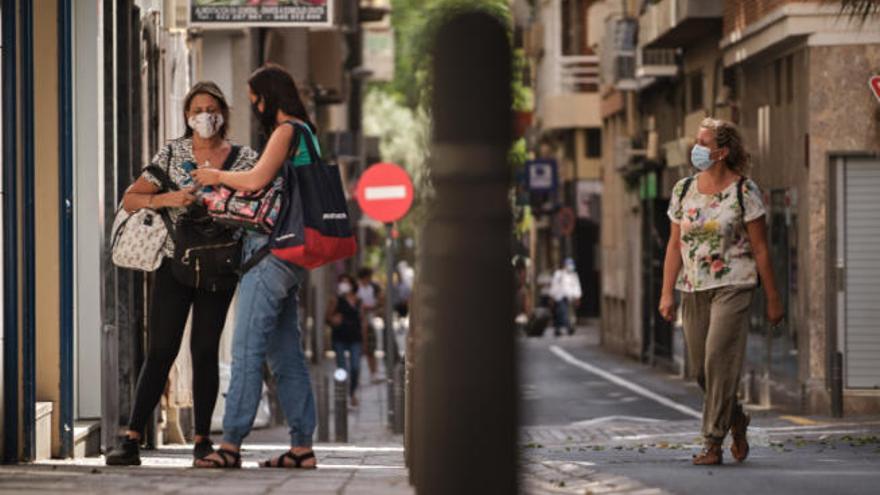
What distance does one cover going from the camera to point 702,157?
1211cm

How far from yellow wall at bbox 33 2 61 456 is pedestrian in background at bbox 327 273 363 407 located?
21.5 m

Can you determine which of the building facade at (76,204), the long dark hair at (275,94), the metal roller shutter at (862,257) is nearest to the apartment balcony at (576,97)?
the metal roller shutter at (862,257)

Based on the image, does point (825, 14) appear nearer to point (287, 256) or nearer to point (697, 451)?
point (697, 451)

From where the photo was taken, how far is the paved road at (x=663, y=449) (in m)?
10.2

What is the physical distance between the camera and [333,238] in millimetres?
10547

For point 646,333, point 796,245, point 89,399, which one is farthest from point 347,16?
point 89,399

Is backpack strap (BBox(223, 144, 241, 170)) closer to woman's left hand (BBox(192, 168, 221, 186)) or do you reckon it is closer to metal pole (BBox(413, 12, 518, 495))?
woman's left hand (BBox(192, 168, 221, 186))

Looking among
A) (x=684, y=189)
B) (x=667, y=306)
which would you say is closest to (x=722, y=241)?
(x=684, y=189)

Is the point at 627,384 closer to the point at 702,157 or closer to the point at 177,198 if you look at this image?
the point at 702,157

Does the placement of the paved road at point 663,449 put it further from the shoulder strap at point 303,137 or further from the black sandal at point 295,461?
the shoulder strap at point 303,137

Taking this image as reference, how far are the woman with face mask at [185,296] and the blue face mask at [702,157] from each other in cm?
242

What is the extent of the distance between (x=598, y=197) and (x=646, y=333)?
28439 millimetres

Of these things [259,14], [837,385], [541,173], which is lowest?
[837,385]

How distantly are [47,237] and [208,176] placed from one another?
1.60 m
